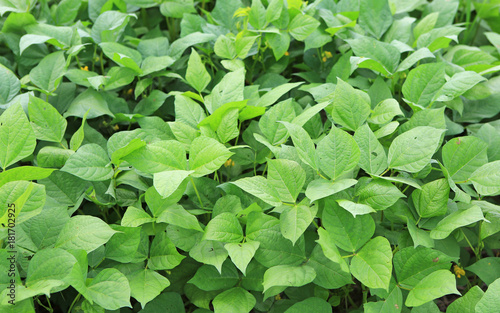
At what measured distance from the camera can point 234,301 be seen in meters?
0.96

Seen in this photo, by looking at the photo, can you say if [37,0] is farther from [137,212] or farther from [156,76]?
A: [137,212]

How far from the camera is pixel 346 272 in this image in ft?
2.98

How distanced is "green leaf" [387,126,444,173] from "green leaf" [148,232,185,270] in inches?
21.0

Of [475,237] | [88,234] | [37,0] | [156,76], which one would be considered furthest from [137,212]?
[37,0]

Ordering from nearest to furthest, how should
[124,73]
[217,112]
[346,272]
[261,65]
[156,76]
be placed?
1. [346,272]
2. [217,112]
3. [124,73]
4. [156,76]
5. [261,65]

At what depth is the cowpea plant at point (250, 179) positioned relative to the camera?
89 cm

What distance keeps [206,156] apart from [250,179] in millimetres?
113

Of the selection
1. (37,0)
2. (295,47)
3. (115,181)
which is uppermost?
(37,0)

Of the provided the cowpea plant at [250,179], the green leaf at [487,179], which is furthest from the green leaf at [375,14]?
the green leaf at [487,179]

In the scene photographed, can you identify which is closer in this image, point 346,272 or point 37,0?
point 346,272

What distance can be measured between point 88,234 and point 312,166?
20.0 inches

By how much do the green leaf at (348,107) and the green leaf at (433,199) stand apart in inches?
9.0

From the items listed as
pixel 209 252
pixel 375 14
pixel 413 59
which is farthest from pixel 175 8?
Answer: pixel 209 252

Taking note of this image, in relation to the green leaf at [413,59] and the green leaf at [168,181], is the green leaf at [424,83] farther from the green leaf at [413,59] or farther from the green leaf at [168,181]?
the green leaf at [168,181]
